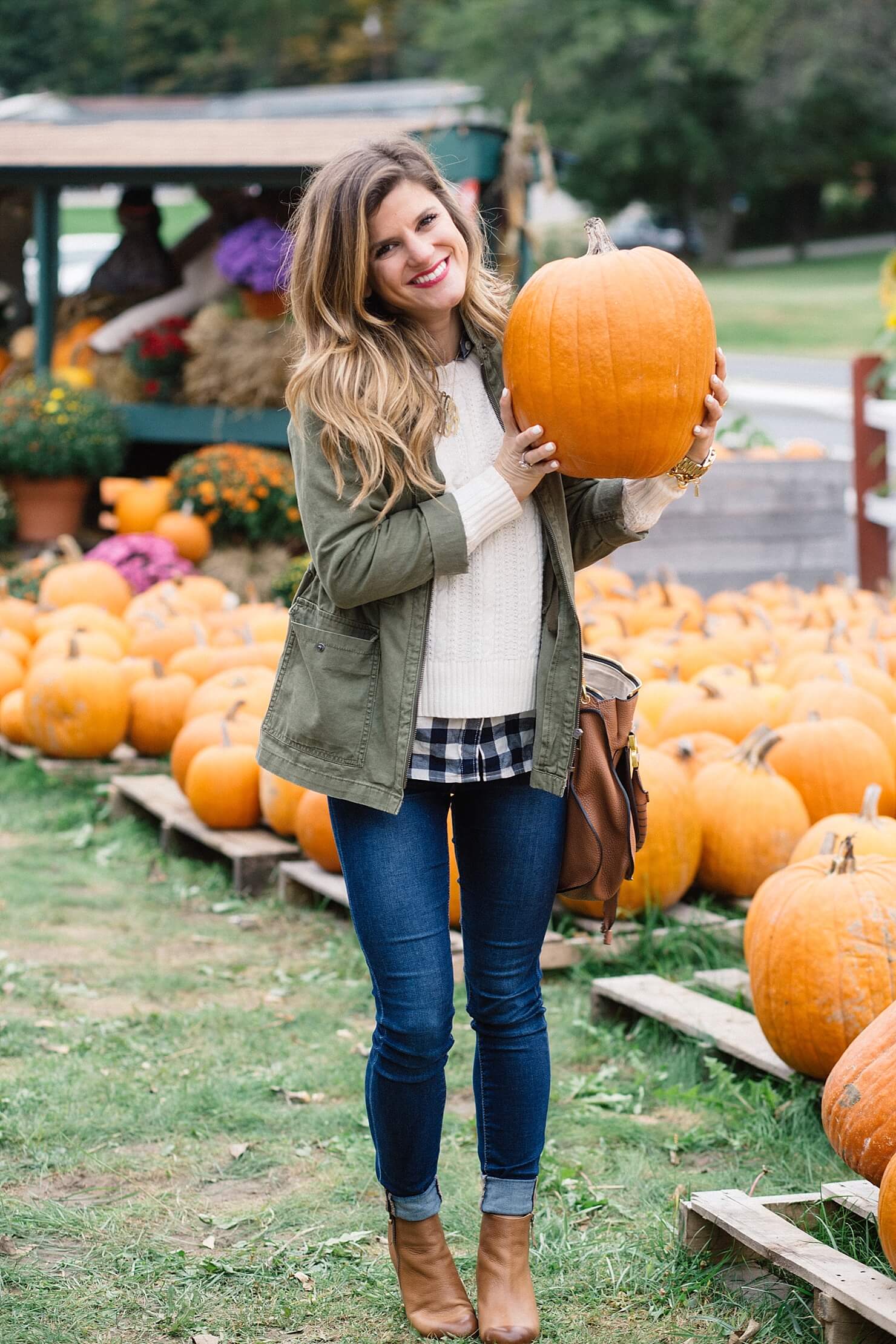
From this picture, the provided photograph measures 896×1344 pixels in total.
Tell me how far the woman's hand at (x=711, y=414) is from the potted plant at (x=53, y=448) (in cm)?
649

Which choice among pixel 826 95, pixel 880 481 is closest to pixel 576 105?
pixel 826 95

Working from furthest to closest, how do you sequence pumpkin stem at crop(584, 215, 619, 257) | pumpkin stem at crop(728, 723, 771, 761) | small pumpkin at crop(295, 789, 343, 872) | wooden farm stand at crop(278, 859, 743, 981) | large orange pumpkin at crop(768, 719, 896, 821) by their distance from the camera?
small pumpkin at crop(295, 789, 343, 872) → large orange pumpkin at crop(768, 719, 896, 821) → pumpkin stem at crop(728, 723, 771, 761) → wooden farm stand at crop(278, 859, 743, 981) → pumpkin stem at crop(584, 215, 619, 257)

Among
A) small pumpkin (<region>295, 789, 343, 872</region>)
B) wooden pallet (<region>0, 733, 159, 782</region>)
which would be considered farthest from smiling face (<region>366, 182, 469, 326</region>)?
wooden pallet (<region>0, 733, 159, 782</region>)

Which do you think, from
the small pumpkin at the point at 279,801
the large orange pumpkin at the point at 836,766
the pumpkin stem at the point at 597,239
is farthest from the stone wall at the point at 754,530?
the pumpkin stem at the point at 597,239

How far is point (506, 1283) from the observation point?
2.34m

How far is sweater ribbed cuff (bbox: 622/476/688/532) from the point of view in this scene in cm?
238

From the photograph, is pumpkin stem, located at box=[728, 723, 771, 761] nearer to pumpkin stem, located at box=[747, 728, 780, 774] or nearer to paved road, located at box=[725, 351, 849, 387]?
pumpkin stem, located at box=[747, 728, 780, 774]

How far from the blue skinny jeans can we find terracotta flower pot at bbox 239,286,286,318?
661cm

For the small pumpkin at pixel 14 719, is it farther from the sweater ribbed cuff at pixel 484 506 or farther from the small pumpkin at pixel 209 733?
the sweater ribbed cuff at pixel 484 506

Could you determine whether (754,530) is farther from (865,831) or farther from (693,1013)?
(693,1013)

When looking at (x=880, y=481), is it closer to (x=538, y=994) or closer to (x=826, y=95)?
(x=538, y=994)

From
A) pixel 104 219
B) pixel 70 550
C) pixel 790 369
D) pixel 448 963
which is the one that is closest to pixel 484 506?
pixel 448 963

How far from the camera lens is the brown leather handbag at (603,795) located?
7.68 ft

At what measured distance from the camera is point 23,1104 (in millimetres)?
3137
